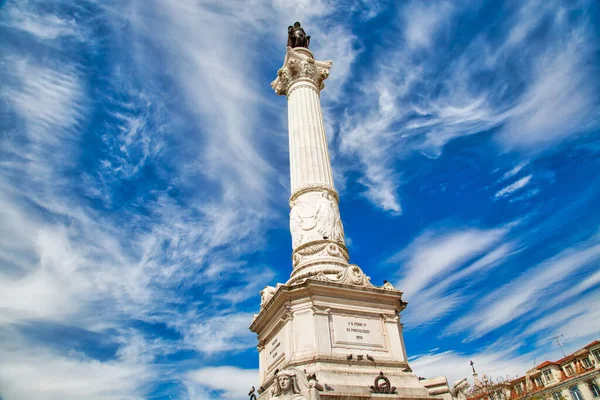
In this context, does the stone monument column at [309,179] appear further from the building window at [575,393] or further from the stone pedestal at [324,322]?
the building window at [575,393]

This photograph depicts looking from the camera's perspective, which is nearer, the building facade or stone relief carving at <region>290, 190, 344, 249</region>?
stone relief carving at <region>290, 190, 344, 249</region>

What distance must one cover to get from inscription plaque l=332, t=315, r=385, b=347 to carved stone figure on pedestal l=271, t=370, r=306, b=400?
2478mm

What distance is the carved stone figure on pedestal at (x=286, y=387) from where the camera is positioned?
1054 cm

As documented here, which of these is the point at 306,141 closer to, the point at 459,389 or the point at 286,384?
the point at 286,384

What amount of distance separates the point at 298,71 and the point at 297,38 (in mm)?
3311

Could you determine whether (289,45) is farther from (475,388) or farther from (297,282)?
(475,388)

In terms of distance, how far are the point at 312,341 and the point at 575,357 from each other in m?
41.5

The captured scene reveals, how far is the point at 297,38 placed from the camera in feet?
75.7

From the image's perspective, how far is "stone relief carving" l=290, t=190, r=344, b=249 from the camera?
16.4 m

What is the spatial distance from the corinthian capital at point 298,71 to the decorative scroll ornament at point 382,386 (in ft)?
45.7

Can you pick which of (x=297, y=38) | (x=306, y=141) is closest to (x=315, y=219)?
(x=306, y=141)

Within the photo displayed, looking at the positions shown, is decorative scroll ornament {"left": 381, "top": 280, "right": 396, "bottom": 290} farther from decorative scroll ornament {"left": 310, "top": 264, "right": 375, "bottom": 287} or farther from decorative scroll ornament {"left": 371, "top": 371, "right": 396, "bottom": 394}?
decorative scroll ornament {"left": 371, "top": 371, "right": 396, "bottom": 394}

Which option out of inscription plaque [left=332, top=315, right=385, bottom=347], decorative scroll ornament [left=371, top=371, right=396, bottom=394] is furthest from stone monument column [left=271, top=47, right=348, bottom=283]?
decorative scroll ornament [left=371, top=371, right=396, bottom=394]

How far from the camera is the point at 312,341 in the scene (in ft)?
41.3
